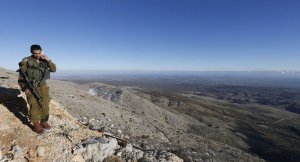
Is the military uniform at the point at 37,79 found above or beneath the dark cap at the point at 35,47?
beneath

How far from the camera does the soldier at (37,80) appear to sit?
8445mm

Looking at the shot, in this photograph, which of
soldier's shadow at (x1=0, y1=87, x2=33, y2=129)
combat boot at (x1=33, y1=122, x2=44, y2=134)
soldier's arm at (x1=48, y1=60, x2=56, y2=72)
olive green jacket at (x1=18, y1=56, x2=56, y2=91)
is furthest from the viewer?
soldier's shadow at (x1=0, y1=87, x2=33, y2=129)

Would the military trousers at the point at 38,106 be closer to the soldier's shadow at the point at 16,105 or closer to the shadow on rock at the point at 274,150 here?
the soldier's shadow at the point at 16,105

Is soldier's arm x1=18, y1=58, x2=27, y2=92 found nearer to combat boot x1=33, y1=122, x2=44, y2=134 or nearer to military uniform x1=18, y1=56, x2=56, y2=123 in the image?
military uniform x1=18, y1=56, x2=56, y2=123

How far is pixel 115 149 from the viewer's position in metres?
9.01

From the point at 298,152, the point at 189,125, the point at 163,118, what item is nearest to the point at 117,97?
the point at 163,118

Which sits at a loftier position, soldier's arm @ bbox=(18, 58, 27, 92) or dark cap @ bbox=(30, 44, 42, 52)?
dark cap @ bbox=(30, 44, 42, 52)

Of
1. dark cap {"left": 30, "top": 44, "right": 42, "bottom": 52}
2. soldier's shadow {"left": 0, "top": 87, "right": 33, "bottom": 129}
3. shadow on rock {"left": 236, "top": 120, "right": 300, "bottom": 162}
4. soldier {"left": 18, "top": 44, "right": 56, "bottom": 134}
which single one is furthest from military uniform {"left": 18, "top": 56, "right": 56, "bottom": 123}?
shadow on rock {"left": 236, "top": 120, "right": 300, "bottom": 162}

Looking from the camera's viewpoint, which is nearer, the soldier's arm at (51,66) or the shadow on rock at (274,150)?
the soldier's arm at (51,66)

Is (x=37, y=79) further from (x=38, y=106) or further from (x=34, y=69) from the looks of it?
(x=38, y=106)

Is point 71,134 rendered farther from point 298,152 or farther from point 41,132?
point 298,152

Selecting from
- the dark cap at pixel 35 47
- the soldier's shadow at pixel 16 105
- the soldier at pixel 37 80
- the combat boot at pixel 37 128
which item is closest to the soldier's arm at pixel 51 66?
the soldier at pixel 37 80

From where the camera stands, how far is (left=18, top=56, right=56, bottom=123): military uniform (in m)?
8.45

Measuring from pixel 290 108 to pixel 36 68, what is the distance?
156450 millimetres
